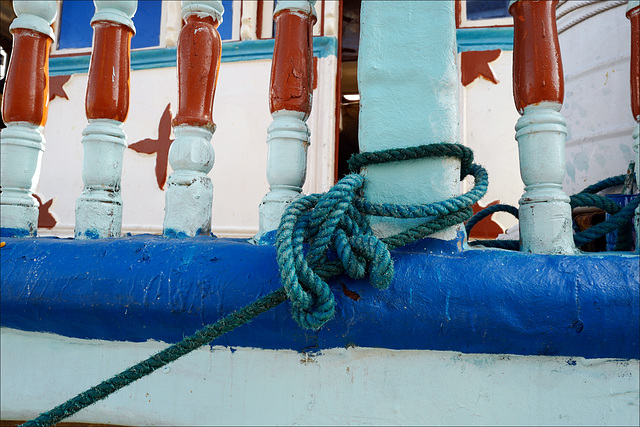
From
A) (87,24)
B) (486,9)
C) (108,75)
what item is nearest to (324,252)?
(108,75)

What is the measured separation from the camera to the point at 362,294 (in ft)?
2.62

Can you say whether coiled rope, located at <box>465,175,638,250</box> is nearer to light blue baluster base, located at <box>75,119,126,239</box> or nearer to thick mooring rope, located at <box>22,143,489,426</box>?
thick mooring rope, located at <box>22,143,489,426</box>

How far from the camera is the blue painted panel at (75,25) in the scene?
386cm

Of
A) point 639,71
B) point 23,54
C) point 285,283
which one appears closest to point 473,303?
point 285,283

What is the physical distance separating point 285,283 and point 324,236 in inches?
4.3

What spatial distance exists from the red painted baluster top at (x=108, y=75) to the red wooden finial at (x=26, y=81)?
178mm

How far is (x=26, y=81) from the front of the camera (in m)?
1.26

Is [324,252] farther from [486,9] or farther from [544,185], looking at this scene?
[486,9]

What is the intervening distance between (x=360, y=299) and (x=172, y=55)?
3419 millimetres

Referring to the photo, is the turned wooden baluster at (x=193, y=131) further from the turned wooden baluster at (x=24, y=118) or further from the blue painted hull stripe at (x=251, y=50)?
the blue painted hull stripe at (x=251, y=50)

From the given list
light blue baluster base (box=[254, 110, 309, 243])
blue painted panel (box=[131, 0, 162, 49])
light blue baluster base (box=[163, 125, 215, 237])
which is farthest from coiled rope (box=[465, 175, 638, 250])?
blue painted panel (box=[131, 0, 162, 49])

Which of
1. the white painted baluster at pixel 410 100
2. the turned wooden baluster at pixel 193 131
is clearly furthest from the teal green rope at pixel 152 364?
the turned wooden baluster at pixel 193 131

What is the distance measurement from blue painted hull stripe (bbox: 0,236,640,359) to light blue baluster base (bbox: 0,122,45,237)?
11.1 inches

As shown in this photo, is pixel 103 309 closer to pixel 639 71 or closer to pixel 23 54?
pixel 23 54
